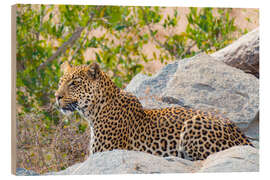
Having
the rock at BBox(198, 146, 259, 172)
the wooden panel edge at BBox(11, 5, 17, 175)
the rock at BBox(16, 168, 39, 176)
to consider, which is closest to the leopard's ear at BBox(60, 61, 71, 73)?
the wooden panel edge at BBox(11, 5, 17, 175)

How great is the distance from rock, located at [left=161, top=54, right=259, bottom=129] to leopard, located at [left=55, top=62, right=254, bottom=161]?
653mm

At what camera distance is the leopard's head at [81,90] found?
6480mm

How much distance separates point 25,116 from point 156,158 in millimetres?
1759

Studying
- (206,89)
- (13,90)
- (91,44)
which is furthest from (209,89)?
(13,90)

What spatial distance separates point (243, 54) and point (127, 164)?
9.39ft

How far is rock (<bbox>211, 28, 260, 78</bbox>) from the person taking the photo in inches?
307

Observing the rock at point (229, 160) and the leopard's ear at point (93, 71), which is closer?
the rock at point (229, 160)

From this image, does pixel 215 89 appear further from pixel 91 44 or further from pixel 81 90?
pixel 81 90

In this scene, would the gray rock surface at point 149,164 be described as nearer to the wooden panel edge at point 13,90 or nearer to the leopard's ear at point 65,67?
the wooden panel edge at point 13,90

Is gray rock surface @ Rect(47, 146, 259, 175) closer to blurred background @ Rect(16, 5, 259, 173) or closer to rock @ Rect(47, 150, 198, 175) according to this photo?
rock @ Rect(47, 150, 198, 175)

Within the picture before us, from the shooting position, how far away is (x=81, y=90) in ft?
21.4

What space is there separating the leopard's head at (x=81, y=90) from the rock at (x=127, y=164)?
26.5 inches

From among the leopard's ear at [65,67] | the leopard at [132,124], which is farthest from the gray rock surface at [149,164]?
the leopard's ear at [65,67]

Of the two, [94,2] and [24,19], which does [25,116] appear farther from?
[94,2]
